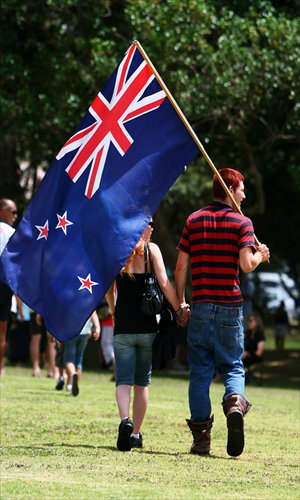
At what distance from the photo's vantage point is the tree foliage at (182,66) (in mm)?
22609

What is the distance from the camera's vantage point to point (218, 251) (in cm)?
917

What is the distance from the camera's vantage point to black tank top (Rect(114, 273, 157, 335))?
970 centimetres

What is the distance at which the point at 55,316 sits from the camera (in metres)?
9.14

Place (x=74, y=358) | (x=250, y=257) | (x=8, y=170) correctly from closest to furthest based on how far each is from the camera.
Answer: (x=250, y=257) → (x=74, y=358) → (x=8, y=170)

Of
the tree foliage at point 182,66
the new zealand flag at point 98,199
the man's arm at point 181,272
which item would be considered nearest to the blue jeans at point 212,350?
the man's arm at point 181,272

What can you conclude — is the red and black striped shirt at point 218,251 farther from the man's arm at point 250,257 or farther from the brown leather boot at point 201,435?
the brown leather boot at point 201,435

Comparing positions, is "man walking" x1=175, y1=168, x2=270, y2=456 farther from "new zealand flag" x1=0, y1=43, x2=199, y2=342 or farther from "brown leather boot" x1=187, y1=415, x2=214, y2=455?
"new zealand flag" x1=0, y1=43, x2=199, y2=342

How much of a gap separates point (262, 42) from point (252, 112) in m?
1.33

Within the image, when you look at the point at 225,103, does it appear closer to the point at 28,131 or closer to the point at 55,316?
the point at 28,131

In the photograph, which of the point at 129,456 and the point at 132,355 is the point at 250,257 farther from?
the point at 129,456

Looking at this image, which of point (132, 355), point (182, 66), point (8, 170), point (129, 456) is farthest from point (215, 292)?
point (8, 170)

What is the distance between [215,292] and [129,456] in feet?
4.38

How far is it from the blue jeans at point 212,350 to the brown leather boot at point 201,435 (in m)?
0.05

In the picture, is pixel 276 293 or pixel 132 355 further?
pixel 276 293
